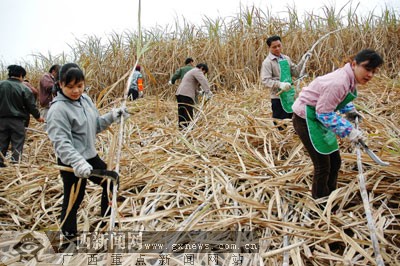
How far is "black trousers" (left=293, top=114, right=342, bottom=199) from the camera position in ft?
6.57

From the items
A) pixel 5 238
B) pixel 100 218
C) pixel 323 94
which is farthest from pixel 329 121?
pixel 5 238

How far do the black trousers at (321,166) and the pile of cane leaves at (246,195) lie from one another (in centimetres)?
Answer: 7

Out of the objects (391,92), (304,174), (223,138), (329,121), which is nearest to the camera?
(329,121)

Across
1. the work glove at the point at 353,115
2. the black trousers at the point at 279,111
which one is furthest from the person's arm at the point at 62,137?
the black trousers at the point at 279,111

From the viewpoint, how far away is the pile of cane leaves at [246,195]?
1735 mm

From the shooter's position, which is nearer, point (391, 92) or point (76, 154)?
point (76, 154)

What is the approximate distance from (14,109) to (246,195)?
9.14ft

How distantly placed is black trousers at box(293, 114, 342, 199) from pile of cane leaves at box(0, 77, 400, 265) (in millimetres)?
70

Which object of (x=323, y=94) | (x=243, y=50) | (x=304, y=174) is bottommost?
(x=304, y=174)

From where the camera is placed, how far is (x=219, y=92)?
20.3ft

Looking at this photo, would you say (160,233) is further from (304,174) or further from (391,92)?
(391,92)

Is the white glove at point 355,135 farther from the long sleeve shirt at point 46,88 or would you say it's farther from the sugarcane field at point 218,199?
the long sleeve shirt at point 46,88

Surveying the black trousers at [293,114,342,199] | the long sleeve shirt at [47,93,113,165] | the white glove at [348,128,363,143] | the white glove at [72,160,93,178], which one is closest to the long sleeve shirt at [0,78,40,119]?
the long sleeve shirt at [47,93,113,165]

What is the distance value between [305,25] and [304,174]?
4.81 metres
